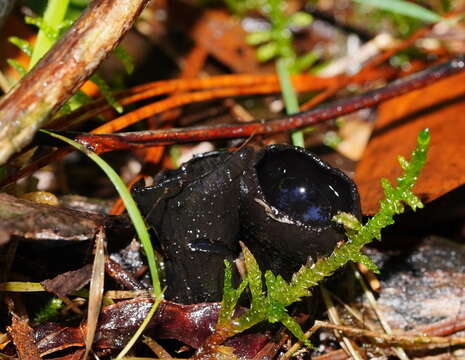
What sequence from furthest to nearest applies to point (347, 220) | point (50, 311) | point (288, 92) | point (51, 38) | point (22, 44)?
point (288, 92) < point (22, 44) < point (51, 38) < point (50, 311) < point (347, 220)

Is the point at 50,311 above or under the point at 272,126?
under

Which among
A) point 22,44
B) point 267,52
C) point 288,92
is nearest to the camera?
point 22,44

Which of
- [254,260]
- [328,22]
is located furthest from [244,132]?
[328,22]

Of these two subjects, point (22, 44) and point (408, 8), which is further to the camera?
point (408, 8)

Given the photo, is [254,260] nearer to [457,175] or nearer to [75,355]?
[75,355]

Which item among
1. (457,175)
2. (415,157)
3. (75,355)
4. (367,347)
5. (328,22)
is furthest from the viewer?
(328,22)

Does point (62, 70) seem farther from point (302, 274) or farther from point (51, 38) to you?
point (302, 274)

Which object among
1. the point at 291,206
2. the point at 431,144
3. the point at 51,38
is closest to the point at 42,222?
the point at 291,206

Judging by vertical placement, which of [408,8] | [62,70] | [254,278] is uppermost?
[408,8]
